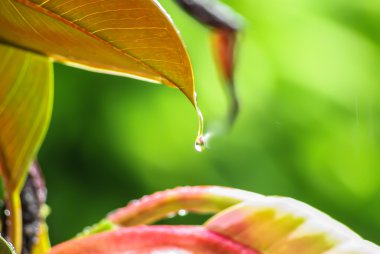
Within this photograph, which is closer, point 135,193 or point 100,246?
point 100,246

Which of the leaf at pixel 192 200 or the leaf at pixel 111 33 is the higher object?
the leaf at pixel 111 33

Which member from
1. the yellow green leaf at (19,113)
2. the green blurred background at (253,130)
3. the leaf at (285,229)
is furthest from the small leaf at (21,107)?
the green blurred background at (253,130)

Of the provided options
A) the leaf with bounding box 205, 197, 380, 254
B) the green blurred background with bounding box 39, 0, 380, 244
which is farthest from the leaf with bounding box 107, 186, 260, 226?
the green blurred background with bounding box 39, 0, 380, 244

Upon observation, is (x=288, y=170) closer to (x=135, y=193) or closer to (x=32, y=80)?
(x=135, y=193)

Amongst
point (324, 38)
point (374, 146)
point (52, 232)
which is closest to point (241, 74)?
point (324, 38)

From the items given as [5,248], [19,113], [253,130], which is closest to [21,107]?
[19,113]

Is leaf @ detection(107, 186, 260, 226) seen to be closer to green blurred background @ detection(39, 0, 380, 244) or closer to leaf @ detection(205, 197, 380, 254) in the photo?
leaf @ detection(205, 197, 380, 254)

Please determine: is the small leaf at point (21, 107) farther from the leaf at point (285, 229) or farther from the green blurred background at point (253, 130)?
the green blurred background at point (253, 130)
